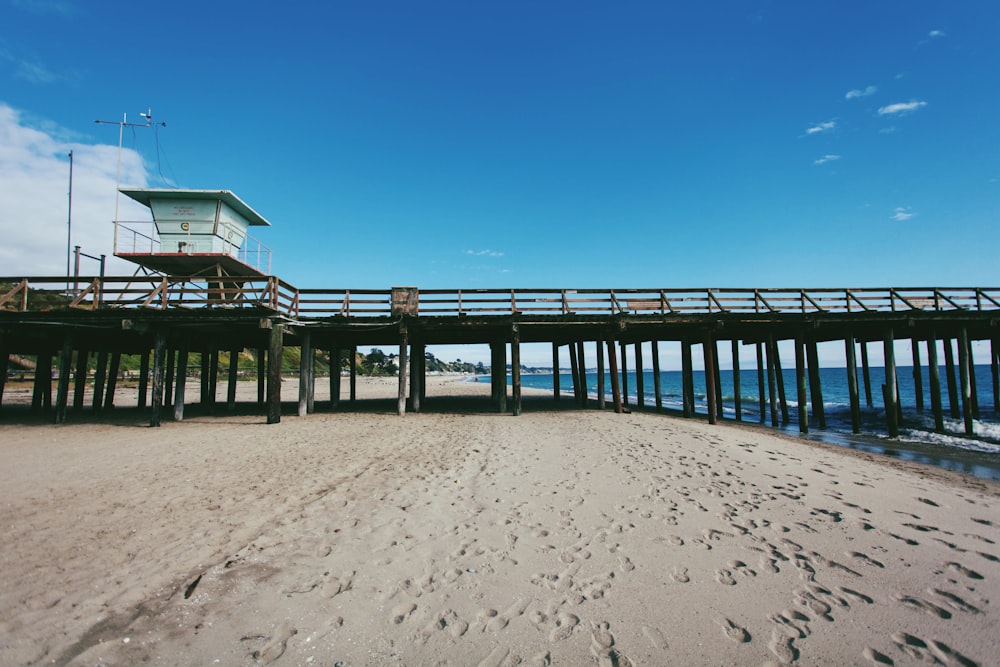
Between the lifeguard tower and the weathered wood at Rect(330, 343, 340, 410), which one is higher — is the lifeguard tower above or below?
above

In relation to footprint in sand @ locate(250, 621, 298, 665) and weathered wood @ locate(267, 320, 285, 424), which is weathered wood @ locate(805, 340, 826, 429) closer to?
weathered wood @ locate(267, 320, 285, 424)

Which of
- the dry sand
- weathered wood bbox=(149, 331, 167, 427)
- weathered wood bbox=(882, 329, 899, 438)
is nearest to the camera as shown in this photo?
the dry sand

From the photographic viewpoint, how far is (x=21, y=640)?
3389mm

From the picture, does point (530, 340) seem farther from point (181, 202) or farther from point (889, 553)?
point (889, 553)

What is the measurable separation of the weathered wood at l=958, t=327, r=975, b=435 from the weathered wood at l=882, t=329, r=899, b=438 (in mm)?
2340

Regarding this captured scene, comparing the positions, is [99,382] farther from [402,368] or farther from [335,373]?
[402,368]

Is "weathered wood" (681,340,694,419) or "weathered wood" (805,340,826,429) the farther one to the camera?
"weathered wood" (805,340,826,429)

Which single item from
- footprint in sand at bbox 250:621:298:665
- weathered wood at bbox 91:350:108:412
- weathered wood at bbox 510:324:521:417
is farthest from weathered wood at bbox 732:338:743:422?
weathered wood at bbox 91:350:108:412

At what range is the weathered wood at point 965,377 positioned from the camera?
16766 mm

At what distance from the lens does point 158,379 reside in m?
14.9

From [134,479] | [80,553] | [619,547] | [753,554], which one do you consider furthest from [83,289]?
[753,554]

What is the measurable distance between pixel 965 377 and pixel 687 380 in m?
9.99

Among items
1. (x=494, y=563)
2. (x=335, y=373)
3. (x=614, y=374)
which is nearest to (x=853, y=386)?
(x=614, y=374)

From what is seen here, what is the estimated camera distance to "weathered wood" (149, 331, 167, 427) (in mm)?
14391
